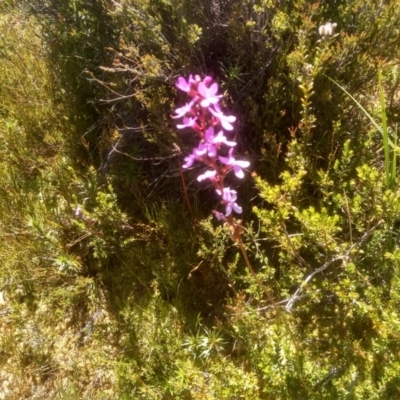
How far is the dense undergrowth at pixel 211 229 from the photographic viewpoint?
6.56ft

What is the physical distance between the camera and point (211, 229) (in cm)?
216

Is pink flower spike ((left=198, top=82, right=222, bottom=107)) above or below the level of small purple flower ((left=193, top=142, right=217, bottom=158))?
above

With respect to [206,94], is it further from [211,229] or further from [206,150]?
[211,229]

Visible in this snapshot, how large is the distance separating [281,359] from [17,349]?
1.47m

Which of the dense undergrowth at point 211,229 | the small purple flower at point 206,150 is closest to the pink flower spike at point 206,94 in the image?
the small purple flower at point 206,150

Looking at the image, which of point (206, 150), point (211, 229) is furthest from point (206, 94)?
point (211, 229)

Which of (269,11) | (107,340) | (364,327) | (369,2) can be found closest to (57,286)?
(107,340)

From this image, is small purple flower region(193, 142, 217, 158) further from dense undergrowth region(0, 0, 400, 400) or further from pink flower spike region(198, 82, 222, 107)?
dense undergrowth region(0, 0, 400, 400)

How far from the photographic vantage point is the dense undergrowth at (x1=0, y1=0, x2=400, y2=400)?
2.00 meters

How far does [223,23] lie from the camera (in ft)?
8.04

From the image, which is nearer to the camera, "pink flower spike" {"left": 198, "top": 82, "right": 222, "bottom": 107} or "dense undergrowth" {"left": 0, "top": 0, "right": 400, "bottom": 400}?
"pink flower spike" {"left": 198, "top": 82, "right": 222, "bottom": 107}

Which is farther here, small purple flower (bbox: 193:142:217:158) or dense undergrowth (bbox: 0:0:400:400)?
dense undergrowth (bbox: 0:0:400:400)

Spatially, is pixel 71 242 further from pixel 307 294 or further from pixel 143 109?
pixel 307 294

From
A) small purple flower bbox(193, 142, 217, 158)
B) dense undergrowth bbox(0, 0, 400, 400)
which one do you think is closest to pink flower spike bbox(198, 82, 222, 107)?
small purple flower bbox(193, 142, 217, 158)
